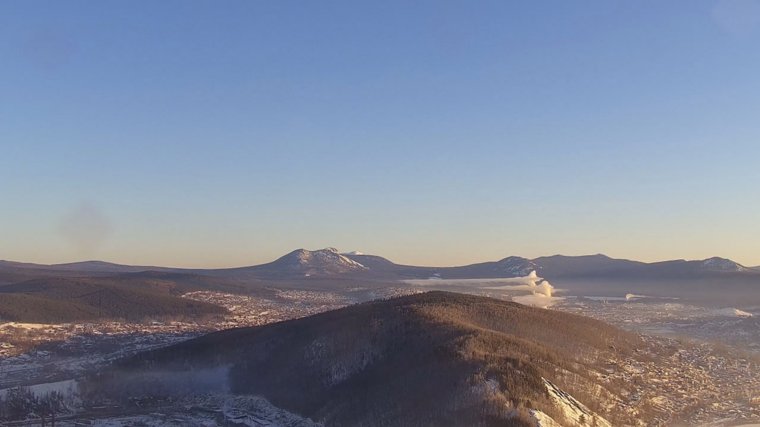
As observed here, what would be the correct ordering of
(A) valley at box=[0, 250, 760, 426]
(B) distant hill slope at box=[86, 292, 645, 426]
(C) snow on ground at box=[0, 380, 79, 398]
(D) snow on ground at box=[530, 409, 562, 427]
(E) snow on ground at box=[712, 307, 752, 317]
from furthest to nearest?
1. (E) snow on ground at box=[712, 307, 752, 317]
2. (C) snow on ground at box=[0, 380, 79, 398]
3. (A) valley at box=[0, 250, 760, 426]
4. (B) distant hill slope at box=[86, 292, 645, 426]
5. (D) snow on ground at box=[530, 409, 562, 427]

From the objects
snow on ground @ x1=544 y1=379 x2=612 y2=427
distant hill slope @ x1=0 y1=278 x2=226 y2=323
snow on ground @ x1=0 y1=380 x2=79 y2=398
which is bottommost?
snow on ground @ x1=0 y1=380 x2=79 y2=398

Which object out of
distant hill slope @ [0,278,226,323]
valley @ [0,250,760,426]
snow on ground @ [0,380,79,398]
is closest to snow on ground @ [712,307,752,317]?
valley @ [0,250,760,426]

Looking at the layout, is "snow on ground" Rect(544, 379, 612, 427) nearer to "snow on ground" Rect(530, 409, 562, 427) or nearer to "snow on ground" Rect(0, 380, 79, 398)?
"snow on ground" Rect(530, 409, 562, 427)

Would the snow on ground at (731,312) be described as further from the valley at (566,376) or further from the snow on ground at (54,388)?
the snow on ground at (54,388)

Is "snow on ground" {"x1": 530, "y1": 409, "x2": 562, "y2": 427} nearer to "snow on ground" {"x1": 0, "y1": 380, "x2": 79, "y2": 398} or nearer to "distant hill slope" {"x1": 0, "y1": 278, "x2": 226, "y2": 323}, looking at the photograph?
"snow on ground" {"x1": 0, "y1": 380, "x2": 79, "y2": 398}

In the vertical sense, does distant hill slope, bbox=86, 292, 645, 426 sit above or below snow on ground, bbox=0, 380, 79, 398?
above

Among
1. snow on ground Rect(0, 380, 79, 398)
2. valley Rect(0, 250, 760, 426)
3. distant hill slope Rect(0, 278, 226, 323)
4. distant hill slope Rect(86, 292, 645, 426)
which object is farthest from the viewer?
distant hill slope Rect(0, 278, 226, 323)

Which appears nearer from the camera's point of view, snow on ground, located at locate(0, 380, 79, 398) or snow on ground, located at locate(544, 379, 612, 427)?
snow on ground, located at locate(544, 379, 612, 427)

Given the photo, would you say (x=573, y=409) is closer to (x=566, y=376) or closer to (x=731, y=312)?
(x=566, y=376)
